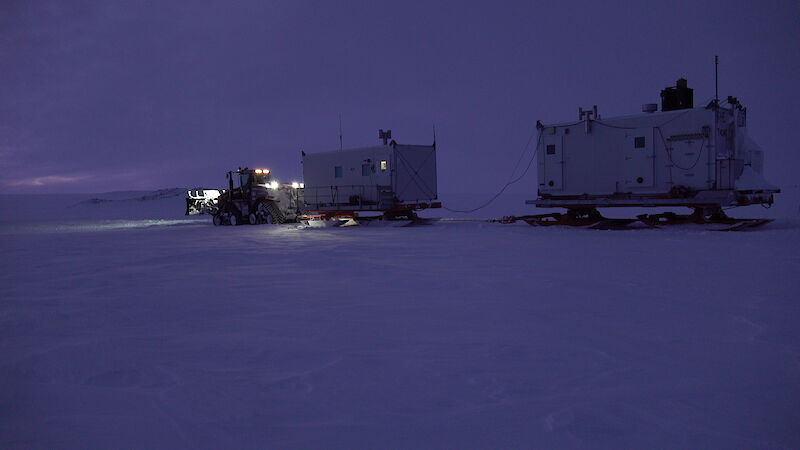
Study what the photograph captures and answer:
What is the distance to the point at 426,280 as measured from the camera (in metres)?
8.80

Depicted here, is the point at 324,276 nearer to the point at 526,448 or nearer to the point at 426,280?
the point at 426,280

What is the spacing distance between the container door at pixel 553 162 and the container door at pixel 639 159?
79.2 inches

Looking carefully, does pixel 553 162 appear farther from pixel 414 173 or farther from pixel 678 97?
pixel 414 173

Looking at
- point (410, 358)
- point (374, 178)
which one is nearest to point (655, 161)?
point (374, 178)

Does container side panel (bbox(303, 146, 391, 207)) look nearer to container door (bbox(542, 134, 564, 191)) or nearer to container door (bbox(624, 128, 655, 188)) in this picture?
container door (bbox(542, 134, 564, 191))

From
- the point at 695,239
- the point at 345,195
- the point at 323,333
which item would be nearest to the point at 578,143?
the point at 695,239

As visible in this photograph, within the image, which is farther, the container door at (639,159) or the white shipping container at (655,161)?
the container door at (639,159)

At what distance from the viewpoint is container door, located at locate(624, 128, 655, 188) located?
17406 mm

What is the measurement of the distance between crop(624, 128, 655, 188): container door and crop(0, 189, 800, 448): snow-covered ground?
7.87m

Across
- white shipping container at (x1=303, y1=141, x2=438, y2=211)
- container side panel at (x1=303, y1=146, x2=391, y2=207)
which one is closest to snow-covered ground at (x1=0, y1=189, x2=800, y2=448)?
white shipping container at (x1=303, y1=141, x2=438, y2=211)

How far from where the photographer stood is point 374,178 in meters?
23.6

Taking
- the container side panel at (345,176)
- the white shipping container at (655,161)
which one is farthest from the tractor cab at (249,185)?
the white shipping container at (655,161)

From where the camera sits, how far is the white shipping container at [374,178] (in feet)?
76.2

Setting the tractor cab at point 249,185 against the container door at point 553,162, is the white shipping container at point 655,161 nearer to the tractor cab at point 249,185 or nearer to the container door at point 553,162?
the container door at point 553,162
